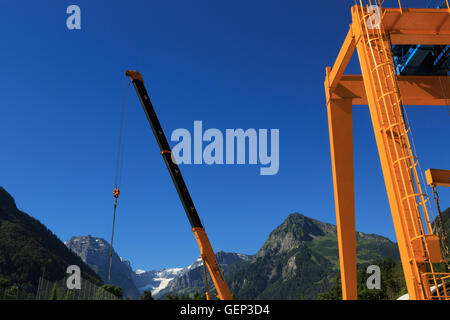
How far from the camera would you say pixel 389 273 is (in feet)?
289

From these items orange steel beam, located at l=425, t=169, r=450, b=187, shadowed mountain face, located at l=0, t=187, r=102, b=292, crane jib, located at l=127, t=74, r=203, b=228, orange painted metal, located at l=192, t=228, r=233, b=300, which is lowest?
orange painted metal, located at l=192, t=228, r=233, b=300

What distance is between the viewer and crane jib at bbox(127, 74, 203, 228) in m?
20.6

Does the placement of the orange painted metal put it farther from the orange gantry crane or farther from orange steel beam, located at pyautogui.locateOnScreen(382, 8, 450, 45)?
orange steel beam, located at pyautogui.locateOnScreen(382, 8, 450, 45)

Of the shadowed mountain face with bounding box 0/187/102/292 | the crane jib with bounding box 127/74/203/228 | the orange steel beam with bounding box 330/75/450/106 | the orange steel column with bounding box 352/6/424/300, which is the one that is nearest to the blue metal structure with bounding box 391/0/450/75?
the orange steel beam with bounding box 330/75/450/106

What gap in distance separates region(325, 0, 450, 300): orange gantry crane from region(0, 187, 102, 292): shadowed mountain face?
4738 inches

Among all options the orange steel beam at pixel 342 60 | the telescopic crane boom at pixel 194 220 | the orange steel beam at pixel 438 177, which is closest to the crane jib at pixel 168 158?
the telescopic crane boom at pixel 194 220

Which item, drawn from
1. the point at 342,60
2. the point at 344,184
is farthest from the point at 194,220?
the point at 342,60

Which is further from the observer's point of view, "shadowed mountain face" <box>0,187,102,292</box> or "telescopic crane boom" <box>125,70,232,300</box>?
"shadowed mountain face" <box>0,187,102,292</box>

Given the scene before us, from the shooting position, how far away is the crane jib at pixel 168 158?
2056cm

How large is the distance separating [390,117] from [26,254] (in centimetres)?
15984

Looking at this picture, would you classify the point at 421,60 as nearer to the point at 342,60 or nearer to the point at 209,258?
the point at 342,60

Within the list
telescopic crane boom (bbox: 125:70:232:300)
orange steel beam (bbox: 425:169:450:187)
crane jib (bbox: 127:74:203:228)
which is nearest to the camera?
orange steel beam (bbox: 425:169:450:187)

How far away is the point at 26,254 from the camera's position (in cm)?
14312
